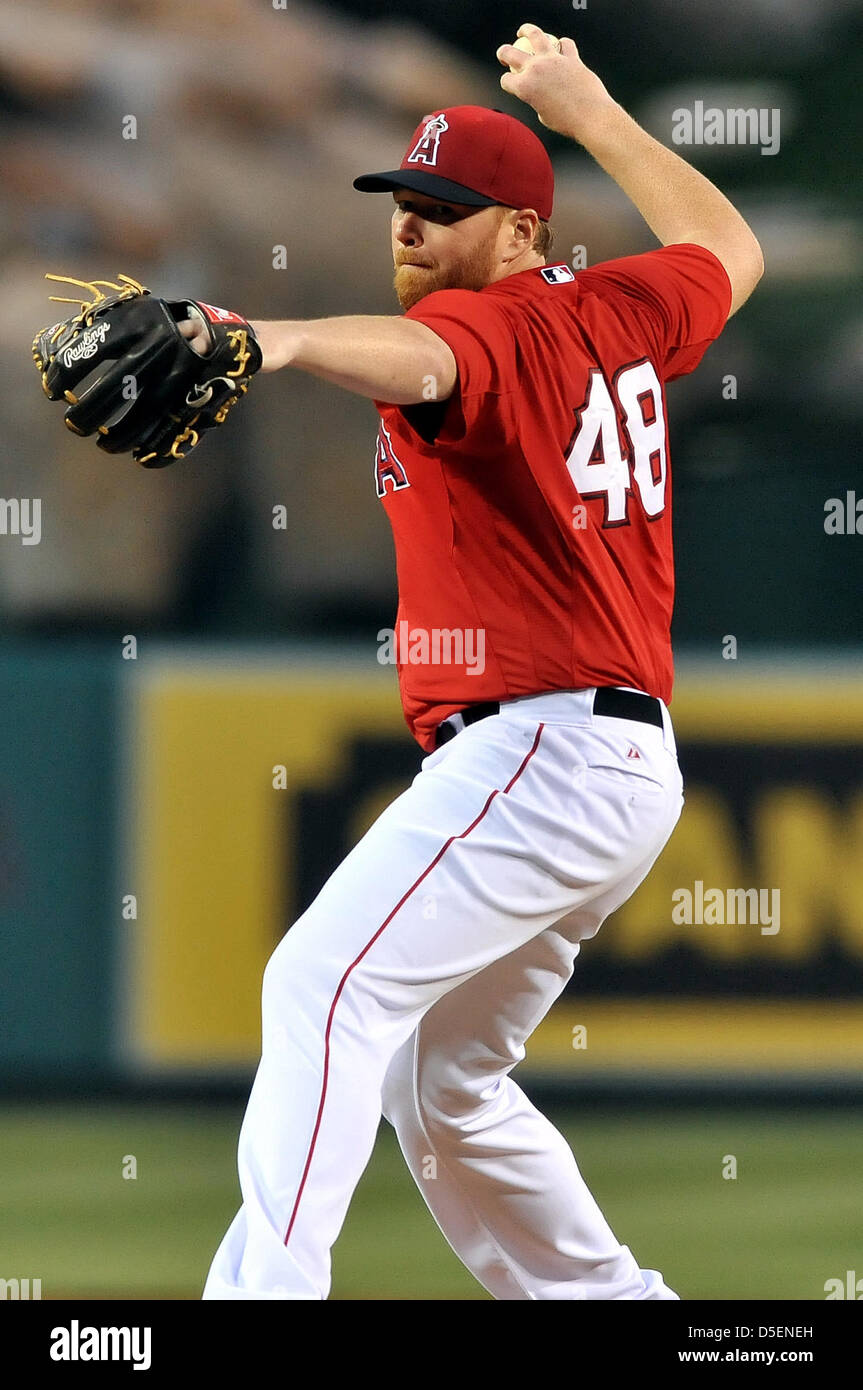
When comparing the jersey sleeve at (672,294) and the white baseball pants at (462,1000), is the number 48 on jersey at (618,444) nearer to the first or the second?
the jersey sleeve at (672,294)

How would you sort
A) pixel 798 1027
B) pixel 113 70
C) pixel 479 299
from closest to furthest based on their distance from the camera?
pixel 479 299
pixel 798 1027
pixel 113 70

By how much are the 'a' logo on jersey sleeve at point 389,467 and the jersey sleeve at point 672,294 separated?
36cm

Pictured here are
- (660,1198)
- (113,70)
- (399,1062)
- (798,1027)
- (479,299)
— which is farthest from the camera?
(113,70)

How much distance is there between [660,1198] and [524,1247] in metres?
1.11

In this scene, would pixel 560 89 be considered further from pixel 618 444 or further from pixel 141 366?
pixel 141 366

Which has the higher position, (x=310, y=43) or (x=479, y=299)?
(x=310, y=43)

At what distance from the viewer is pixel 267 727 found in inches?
165

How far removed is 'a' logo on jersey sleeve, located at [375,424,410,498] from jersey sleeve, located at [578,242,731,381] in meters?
0.36

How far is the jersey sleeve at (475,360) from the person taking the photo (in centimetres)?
205

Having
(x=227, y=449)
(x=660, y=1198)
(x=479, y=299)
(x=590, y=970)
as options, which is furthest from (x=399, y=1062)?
(x=227, y=449)

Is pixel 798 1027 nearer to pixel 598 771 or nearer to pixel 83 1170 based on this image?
pixel 83 1170

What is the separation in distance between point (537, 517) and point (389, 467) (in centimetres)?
25

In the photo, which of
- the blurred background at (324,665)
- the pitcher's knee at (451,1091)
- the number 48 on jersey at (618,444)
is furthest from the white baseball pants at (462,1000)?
the blurred background at (324,665)

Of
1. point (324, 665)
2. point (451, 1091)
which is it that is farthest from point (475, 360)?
point (324, 665)
